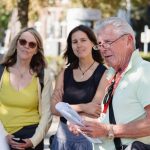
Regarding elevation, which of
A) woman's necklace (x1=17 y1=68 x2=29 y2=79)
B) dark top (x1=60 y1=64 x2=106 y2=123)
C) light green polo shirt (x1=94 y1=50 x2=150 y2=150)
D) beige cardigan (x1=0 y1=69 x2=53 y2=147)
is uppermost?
light green polo shirt (x1=94 y1=50 x2=150 y2=150)

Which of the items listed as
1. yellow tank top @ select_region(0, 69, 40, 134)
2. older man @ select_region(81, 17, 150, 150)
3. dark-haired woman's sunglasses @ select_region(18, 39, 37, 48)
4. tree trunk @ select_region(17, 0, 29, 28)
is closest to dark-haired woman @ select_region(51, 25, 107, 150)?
yellow tank top @ select_region(0, 69, 40, 134)

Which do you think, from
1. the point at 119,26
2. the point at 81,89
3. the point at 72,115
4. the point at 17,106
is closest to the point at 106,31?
the point at 119,26

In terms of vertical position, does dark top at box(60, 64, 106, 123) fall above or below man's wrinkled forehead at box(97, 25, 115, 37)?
below

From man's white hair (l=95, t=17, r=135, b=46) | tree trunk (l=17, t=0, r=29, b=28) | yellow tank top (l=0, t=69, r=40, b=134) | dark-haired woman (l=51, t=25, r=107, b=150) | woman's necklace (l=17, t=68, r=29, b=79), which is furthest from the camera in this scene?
tree trunk (l=17, t=0, r=29, b=28)

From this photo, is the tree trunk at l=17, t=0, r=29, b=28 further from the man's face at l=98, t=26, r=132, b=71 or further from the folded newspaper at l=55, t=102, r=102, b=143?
the man's face at l=98, t=26, r=132, b=71

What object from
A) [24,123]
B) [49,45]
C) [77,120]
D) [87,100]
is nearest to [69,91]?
[87,100]

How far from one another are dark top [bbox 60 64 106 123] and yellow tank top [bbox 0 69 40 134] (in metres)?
0.30

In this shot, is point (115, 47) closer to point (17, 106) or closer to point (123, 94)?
point (123, 94)

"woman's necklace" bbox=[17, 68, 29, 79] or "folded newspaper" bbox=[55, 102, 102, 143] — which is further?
"woman's necklace" bbox=[17, 68, 29, 79]

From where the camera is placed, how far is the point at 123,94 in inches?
140

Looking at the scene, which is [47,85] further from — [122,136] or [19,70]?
[122,136]

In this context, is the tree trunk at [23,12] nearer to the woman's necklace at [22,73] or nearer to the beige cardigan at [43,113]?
the woman's necklace at [22,73]

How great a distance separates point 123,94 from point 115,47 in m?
0.29

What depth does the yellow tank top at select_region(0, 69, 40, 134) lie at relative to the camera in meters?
5.08
